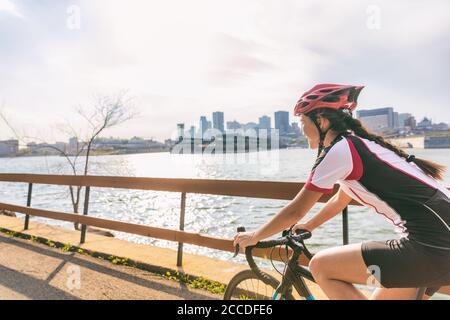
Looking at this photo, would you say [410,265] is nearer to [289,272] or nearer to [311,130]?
[289,272]

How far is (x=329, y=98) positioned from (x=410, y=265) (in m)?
1.04

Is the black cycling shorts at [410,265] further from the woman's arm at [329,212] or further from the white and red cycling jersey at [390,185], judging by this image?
the woman's arm at [329,212]

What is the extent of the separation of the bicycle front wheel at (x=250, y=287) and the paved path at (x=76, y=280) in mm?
1471

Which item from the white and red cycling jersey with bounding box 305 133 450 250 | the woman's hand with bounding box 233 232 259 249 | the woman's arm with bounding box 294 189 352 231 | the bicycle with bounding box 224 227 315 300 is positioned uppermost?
the white and red cycling jersey with bounding box 305 133 450 250

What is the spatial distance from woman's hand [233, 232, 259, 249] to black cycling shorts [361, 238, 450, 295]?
65 centimetres

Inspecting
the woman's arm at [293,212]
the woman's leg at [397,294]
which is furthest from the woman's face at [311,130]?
the woman's leg at [397,294]

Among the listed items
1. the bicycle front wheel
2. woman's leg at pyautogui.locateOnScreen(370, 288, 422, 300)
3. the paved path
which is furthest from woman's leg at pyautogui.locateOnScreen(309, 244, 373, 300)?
the paved path

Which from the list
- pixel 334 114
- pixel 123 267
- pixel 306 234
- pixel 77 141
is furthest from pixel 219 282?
pixel 77 141

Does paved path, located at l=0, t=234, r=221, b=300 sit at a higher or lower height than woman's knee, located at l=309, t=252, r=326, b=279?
lower

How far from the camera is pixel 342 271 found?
184cm

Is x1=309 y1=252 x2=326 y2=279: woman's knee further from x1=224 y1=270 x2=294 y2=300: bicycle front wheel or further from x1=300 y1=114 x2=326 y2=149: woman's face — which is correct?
x1=300 y1=114 x2=326 y2=149: woman's face

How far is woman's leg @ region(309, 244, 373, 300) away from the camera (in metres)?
1.80

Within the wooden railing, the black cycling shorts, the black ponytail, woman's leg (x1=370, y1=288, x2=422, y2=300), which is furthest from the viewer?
the wooden railing
